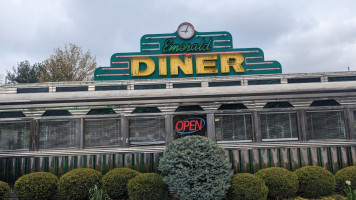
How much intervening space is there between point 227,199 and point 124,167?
2.59 meters

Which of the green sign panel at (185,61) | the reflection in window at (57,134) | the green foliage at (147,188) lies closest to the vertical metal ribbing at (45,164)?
the reflection in window at (57,134)

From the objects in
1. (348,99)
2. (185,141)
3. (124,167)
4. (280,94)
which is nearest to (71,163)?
(124,167)

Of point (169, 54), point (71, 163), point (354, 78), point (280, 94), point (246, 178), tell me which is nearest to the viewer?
point (246, 178)

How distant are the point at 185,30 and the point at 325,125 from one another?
565cm

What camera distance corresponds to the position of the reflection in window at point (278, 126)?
23.0ft

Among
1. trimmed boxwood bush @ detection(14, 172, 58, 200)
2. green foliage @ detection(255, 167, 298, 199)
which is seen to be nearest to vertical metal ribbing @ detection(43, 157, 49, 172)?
trimmed boxwood bush @ detection(14, 172, 58, 200)

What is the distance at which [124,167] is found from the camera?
6.65 metres

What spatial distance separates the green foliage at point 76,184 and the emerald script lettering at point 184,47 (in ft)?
17.0

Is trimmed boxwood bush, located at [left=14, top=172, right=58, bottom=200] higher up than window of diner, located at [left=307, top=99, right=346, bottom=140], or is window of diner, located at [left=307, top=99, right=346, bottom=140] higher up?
window of diner, located at [left=307, top=99, right=346, bottom=140]

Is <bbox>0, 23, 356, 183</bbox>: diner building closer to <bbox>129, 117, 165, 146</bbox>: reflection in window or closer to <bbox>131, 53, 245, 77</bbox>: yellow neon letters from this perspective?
<bbox>129, 117, 165, 146</bbox>: reflection in window

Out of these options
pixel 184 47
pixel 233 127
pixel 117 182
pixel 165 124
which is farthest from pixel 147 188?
pixel 184 47

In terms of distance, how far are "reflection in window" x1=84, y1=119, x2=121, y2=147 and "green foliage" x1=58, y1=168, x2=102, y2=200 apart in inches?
38.7

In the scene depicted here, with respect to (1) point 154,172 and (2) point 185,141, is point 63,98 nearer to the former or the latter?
(1) point 154,172

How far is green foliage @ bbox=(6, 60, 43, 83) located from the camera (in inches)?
1188
